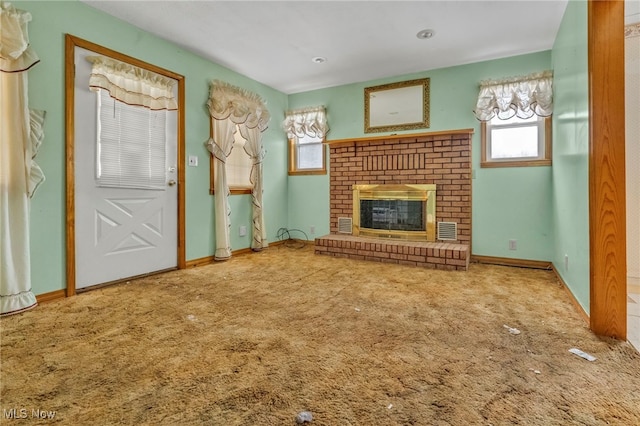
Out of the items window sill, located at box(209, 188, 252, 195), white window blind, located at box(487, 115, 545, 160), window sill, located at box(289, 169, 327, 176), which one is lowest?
window sill, located at box(209, 188, 252, 195)

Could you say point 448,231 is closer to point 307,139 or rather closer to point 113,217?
point 307,139

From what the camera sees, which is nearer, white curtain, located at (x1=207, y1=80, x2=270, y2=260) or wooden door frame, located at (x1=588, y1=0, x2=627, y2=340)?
wooden door frame, located at (x1=588, y1=0, x2=627, y2=340)

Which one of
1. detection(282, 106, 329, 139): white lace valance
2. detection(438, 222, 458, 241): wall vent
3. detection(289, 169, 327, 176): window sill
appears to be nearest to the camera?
detection(438, 222, 458, 241): wall vent

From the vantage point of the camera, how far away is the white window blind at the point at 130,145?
2.75 metres

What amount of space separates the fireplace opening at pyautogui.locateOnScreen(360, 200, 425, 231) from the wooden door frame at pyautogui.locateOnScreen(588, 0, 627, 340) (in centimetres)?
217

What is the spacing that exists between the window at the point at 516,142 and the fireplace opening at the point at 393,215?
0.95 m

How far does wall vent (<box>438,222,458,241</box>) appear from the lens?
3.78 meters

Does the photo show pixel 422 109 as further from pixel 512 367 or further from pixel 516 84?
pixel 512 367

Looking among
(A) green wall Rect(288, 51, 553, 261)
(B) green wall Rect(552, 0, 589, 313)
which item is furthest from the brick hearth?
(B) green wall Rect(552, 0, 589, 313)

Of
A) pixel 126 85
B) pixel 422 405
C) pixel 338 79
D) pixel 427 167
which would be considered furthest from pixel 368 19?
pixel 422 405

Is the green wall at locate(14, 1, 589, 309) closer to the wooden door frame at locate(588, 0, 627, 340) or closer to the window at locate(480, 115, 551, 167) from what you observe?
the window at locate(480, 115, 551, 167)

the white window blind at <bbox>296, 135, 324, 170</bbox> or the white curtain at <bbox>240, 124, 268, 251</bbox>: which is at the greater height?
the white window blind at <bbox>296, 135, 324, 170</bbox>

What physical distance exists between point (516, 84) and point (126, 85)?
13.1 ft

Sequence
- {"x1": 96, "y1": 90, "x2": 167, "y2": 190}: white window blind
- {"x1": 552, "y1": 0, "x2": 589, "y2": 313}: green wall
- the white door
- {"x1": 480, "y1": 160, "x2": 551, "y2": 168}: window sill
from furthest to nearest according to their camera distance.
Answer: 1. {"x1": 480, "y1": 160, "x2": 551, "y2": 168}: window sill
2. {"x1": 96, "y1": 90, "x2": 167, "y2": 190}: white window blind
3. the white door
4. {"x1": 552, "y1": 0, "x2": 589, "y2": 313}: green wall
